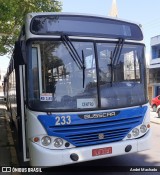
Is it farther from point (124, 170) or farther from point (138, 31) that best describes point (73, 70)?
point (124, 170)

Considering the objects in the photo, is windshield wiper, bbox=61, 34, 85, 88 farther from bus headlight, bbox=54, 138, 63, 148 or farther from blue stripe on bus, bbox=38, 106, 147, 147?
bus headlight, bbox=54, 138, 63, 148

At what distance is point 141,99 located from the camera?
6445 mm

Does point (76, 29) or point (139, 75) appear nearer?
point (76, 29)

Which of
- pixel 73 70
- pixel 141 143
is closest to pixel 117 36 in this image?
pixel 73 70

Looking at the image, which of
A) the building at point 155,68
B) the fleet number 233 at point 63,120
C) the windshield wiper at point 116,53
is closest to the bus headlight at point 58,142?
the fleet number 233 at point 63,120

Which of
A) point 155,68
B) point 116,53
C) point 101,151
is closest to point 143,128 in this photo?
point 101,151

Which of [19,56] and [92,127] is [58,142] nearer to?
[92,127]

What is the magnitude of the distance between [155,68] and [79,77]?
33616 millimetres

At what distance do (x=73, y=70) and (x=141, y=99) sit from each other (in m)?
1.57

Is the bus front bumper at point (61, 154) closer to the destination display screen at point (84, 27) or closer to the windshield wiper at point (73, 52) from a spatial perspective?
the windshield wiper at point (73, 52)

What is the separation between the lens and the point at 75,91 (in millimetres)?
5801

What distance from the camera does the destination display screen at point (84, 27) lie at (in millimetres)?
5879

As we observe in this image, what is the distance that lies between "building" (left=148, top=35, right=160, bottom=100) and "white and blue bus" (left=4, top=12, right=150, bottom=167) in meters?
32.0

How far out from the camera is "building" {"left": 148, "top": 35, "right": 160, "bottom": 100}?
3762 centimetres
